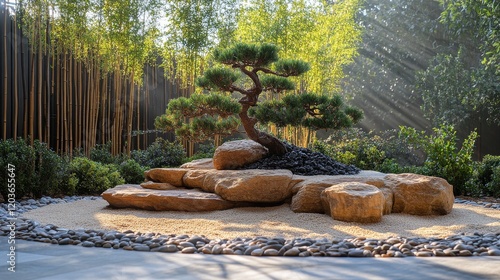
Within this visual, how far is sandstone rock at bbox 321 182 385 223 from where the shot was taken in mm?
4082

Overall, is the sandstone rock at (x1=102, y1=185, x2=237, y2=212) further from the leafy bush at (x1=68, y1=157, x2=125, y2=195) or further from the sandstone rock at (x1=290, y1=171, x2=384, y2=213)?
the leafy bush at (x1=68, y1=157, x2=125, y2=195)

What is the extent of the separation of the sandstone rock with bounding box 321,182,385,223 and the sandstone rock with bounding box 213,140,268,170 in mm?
1429

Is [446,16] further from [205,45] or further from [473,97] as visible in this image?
[205,45]

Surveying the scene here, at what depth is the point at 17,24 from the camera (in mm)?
6789

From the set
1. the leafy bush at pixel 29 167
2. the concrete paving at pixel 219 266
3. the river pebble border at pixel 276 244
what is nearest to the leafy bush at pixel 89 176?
the leafy bush at pixel 29 167

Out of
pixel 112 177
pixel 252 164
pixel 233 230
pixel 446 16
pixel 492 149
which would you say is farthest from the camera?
pixel 492 149

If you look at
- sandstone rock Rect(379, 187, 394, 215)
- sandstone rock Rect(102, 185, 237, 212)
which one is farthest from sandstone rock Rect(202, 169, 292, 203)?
sandstone rock Rect(379, 187, 394, 215)

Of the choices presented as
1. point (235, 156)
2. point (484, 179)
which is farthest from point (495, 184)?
point (235, 156)

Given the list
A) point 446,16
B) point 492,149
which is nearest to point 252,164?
point 446,16

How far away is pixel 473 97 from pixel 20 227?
831 cm

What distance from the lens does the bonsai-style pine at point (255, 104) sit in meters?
5.19

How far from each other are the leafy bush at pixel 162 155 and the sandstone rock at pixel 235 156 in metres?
2.55

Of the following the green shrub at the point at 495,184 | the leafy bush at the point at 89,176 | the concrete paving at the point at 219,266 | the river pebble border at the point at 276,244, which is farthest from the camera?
the leafy bush at the point at 89,176

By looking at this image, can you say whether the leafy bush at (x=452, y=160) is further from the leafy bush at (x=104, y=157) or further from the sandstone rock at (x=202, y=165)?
the leafy bush at (x=104, y=157)
